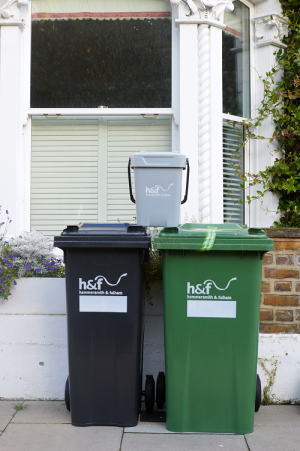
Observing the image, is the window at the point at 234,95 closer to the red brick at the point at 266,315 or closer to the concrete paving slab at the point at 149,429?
the red brick at the point at 266,315

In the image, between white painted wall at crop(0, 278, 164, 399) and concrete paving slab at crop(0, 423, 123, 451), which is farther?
white painted wall at crop(0, 278, 164, 399)

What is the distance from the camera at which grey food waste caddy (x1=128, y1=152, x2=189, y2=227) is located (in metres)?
3.05

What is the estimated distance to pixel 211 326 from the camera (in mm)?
2609

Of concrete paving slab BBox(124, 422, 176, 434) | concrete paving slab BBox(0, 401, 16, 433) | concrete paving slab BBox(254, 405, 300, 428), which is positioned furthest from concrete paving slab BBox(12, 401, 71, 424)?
concrete paving slab BBox(254, 405, 300, 428)

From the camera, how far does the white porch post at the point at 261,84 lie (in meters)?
4.69

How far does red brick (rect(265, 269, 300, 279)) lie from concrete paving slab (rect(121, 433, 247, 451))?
120 cm

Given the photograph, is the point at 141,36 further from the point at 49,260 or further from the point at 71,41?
the point at 49,260

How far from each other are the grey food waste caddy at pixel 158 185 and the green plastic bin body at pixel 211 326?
447mm

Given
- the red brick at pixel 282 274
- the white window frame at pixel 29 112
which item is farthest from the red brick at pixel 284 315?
the white window frame at pixel 29 112

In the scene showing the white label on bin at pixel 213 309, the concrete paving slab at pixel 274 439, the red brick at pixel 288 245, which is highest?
the red brick at pixel 288 245

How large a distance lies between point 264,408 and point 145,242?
1.54 metres

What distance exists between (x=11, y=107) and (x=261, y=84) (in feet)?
8.49

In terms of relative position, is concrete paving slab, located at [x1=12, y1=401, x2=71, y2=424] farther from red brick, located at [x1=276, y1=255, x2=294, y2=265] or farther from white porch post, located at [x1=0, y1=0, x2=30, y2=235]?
red brick, located at [x1=276, y1=255, x2=294, y2=265]

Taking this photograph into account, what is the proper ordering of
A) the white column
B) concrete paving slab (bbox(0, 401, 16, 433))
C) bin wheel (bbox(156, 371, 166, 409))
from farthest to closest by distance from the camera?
1. the white column
2. bin wheel (bbox(156, 371, 166, 409))
3. concrete paving slab (bbox(0, 401, 16, 433))
